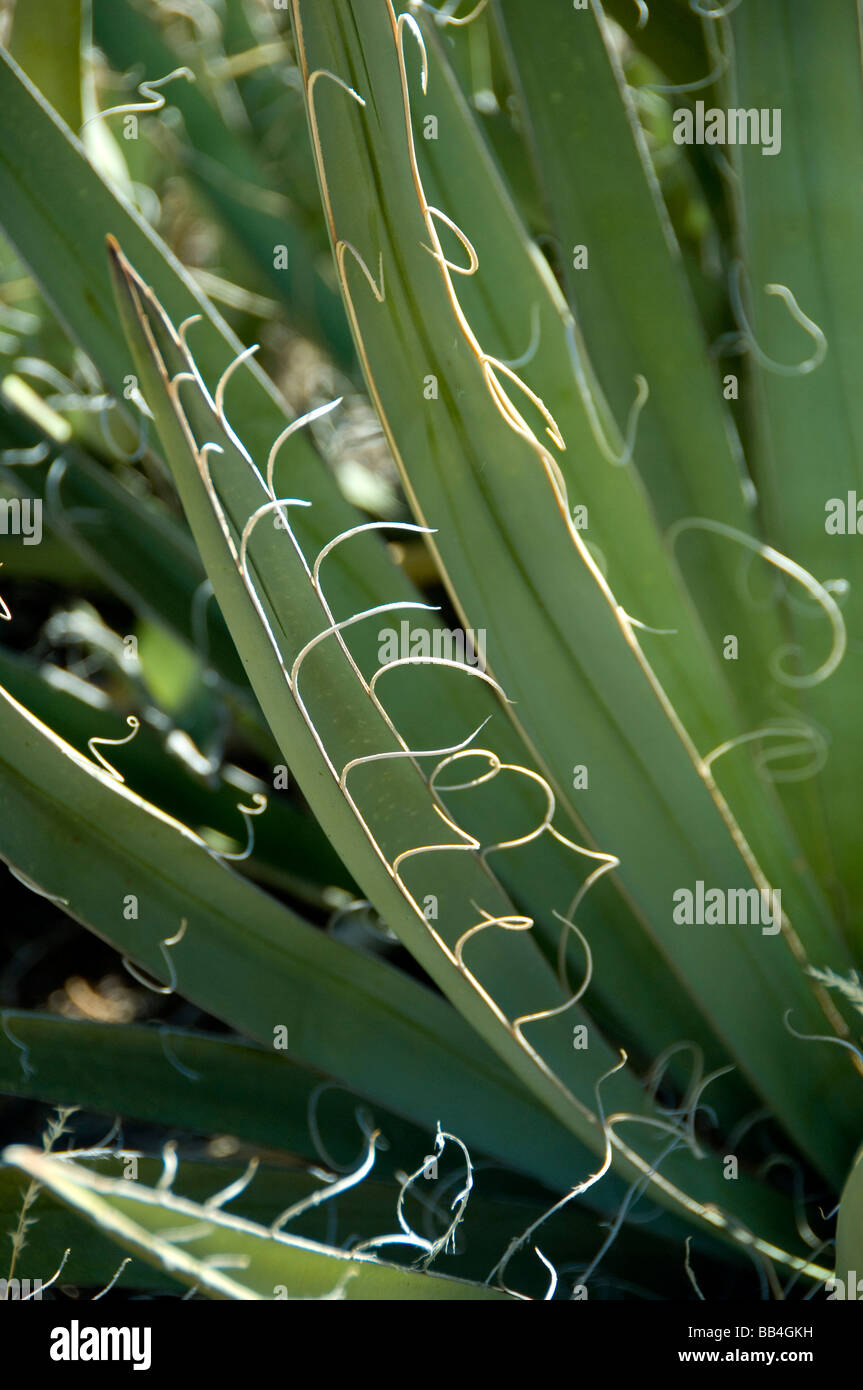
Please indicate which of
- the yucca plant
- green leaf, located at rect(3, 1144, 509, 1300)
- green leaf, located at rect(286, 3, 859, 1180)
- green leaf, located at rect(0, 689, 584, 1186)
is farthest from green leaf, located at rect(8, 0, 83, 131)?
green leaf, located at rect(3, 1144, 509, 1300)

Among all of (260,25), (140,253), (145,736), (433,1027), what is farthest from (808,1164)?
(260,25)

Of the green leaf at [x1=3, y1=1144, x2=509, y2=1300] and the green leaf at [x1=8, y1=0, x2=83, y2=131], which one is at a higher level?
the green leaf at [x1=8, y1=0, x2=83, y2=131]

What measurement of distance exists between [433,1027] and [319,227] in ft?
3.67

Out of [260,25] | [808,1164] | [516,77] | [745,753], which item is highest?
[260,25]

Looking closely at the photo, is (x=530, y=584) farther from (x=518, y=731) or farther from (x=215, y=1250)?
(x=215, y=1250)

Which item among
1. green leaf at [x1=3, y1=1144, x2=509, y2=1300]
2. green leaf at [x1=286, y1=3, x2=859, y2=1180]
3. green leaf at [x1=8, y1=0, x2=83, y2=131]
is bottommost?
green leaf at [x1=3, y1=1144, x2=509, y2=1300]

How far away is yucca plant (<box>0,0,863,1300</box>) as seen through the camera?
51 centimetres

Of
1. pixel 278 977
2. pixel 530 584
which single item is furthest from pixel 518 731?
pixel 278 977

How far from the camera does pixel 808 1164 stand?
683 mm

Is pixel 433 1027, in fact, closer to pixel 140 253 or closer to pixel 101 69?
pixel 140 253

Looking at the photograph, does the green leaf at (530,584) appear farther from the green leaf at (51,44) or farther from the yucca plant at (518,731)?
the green leaf at (51,44)

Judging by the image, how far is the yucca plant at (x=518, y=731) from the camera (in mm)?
505

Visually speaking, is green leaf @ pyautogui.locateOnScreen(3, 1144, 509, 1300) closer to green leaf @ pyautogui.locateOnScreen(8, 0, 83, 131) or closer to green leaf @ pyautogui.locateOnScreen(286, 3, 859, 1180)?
green leaf @ pyautogui.locateOnScreen(286, 3, 859, 1180)

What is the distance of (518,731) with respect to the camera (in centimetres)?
63
